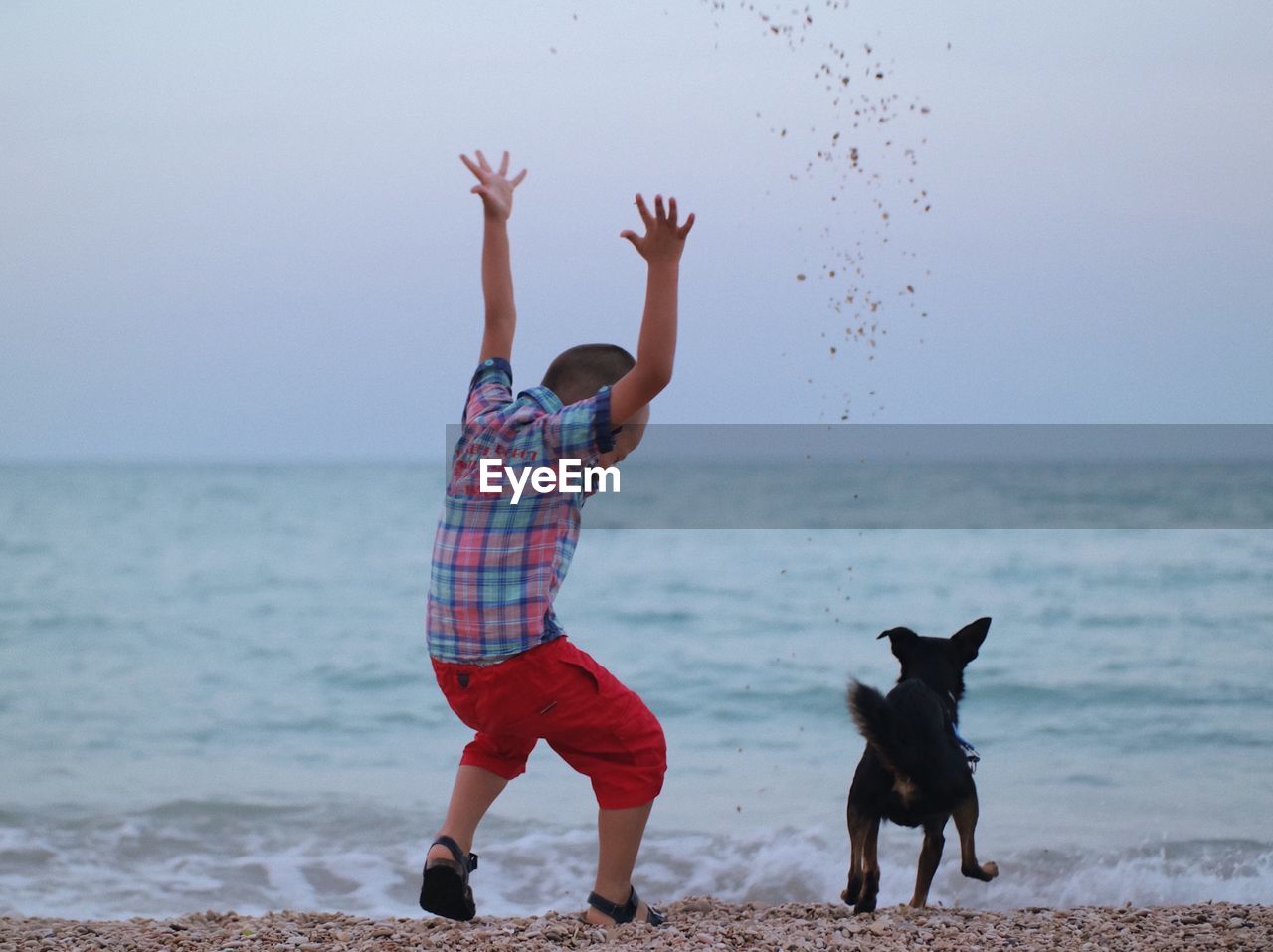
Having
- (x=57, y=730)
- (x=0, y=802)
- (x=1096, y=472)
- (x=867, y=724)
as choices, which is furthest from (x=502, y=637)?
(x=1096, y=472)

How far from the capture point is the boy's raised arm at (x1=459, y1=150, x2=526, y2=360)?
3449 millimetres

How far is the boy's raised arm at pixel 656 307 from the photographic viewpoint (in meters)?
2.81

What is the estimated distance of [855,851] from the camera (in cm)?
333

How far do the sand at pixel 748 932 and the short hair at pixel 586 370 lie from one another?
134 centimetres

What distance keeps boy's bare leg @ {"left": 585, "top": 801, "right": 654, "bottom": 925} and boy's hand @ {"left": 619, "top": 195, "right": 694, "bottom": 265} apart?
1374 millimetres

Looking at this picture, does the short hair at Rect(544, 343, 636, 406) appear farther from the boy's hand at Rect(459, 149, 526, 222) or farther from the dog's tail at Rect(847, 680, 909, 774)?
the dog's tail at Rect(847, 680, 909, 774)

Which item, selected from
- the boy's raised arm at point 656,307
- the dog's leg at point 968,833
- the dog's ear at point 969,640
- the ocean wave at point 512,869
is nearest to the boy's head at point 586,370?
the boy's raised arm at point 656,307

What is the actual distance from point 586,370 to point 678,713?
6.39 meters

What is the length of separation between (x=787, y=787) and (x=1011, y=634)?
6405 mm

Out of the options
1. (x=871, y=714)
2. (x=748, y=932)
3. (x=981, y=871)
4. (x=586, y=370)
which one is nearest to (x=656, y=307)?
(x=586, y=370)

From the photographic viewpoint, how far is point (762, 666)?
10.9 meters

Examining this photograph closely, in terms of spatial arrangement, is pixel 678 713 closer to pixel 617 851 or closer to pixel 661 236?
pixel 617 851

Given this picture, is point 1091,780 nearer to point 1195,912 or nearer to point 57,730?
point 1195,912

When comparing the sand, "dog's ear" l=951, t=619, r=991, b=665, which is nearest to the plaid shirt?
the sand
